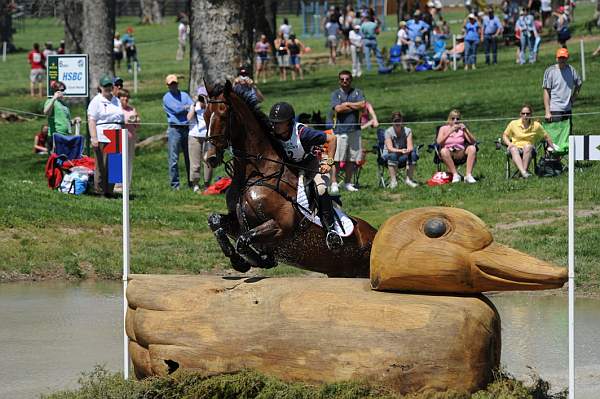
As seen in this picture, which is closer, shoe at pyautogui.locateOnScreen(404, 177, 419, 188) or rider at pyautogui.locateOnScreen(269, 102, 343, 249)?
rider at pyautogui.locateOnScreen(269, 102, 343, 249)

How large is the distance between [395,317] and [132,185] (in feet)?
45.4

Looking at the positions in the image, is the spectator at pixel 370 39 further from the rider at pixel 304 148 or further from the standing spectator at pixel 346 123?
the rider at pixel 304 148

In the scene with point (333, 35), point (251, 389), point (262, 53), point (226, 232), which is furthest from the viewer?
point (333, 35)

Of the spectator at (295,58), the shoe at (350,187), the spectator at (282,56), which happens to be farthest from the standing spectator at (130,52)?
the shoe at (350,187)

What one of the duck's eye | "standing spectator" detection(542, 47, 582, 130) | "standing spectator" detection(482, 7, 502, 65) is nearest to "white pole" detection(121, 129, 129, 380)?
the duck's eye

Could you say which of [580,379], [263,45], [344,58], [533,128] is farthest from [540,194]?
[344,58]

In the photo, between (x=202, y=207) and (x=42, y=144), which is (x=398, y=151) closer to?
(x=202, y=207)

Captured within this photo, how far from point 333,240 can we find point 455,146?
32.9 feet

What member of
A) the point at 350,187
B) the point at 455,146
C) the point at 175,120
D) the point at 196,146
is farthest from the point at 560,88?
the point at 175,120

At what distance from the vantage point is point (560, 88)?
20.0m

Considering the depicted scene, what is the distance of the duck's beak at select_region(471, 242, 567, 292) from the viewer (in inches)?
327

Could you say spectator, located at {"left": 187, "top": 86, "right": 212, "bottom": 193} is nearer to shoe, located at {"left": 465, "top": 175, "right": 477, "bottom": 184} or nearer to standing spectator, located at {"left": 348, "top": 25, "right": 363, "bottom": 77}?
shoe, located at {"left": 465, "top": 175, "right": 477, "bottom": 184}

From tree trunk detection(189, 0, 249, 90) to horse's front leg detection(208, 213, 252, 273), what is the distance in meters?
13.3

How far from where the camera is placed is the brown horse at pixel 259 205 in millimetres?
9867
